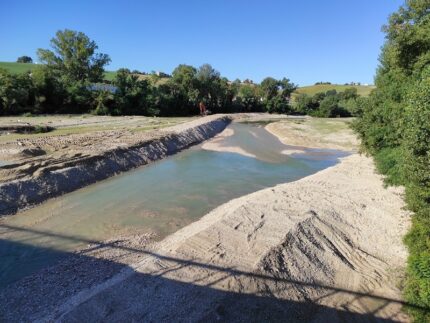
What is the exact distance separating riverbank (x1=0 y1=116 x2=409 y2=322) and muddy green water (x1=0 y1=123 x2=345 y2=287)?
144cm

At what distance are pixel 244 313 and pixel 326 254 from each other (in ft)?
15.8

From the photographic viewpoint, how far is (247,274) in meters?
10.8

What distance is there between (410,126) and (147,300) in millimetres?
10218

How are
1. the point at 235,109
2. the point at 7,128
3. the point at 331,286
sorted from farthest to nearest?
the point at 235,109
the point at 7,128
the point at 331,286

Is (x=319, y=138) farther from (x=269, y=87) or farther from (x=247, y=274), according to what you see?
(x=269, y=87)

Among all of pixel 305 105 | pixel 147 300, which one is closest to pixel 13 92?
pixel 147 300

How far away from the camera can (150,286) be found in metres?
9.98

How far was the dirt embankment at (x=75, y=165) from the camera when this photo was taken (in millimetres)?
17578

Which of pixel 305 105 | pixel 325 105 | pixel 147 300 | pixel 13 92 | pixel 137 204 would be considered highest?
pixel 13 92

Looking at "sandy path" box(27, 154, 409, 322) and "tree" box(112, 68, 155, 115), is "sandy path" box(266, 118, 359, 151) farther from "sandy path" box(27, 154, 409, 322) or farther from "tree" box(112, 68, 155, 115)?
"tree" box(112, 68, 155, 115)

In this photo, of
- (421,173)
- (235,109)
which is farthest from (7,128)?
(235,109)

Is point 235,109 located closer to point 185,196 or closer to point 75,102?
point 75,102

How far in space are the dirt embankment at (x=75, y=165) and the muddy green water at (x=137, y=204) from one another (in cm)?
81

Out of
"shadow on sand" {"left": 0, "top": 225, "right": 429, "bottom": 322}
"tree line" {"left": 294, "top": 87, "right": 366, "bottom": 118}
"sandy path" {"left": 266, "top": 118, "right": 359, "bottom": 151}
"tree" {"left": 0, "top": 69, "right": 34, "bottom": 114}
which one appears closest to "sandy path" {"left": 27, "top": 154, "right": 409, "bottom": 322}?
"shadow on sand" {"left": 0, "top": 225, "right": 429, "bottom": 322}
